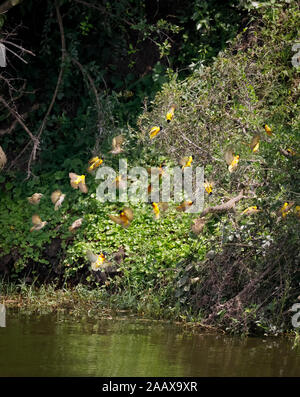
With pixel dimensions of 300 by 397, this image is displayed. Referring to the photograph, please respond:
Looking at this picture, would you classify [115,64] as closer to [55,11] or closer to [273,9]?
[55,11]

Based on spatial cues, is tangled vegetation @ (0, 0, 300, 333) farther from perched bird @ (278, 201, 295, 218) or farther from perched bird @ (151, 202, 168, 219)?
perched bird @ (151, 202, 168, 219)

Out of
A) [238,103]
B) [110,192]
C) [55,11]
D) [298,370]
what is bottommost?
[298,370]

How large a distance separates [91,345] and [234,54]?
4.83 meters

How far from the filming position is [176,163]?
7.54 meters

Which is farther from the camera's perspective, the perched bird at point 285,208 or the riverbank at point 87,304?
the riverbank at point 87,304

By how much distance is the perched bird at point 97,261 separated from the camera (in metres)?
6.80

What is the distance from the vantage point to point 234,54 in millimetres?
9117

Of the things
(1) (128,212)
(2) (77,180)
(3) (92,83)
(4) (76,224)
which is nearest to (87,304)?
(4) (76,224)

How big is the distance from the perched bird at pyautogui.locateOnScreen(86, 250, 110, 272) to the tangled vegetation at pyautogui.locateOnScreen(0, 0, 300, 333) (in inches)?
8.9

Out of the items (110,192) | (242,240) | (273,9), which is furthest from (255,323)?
(273,9)
